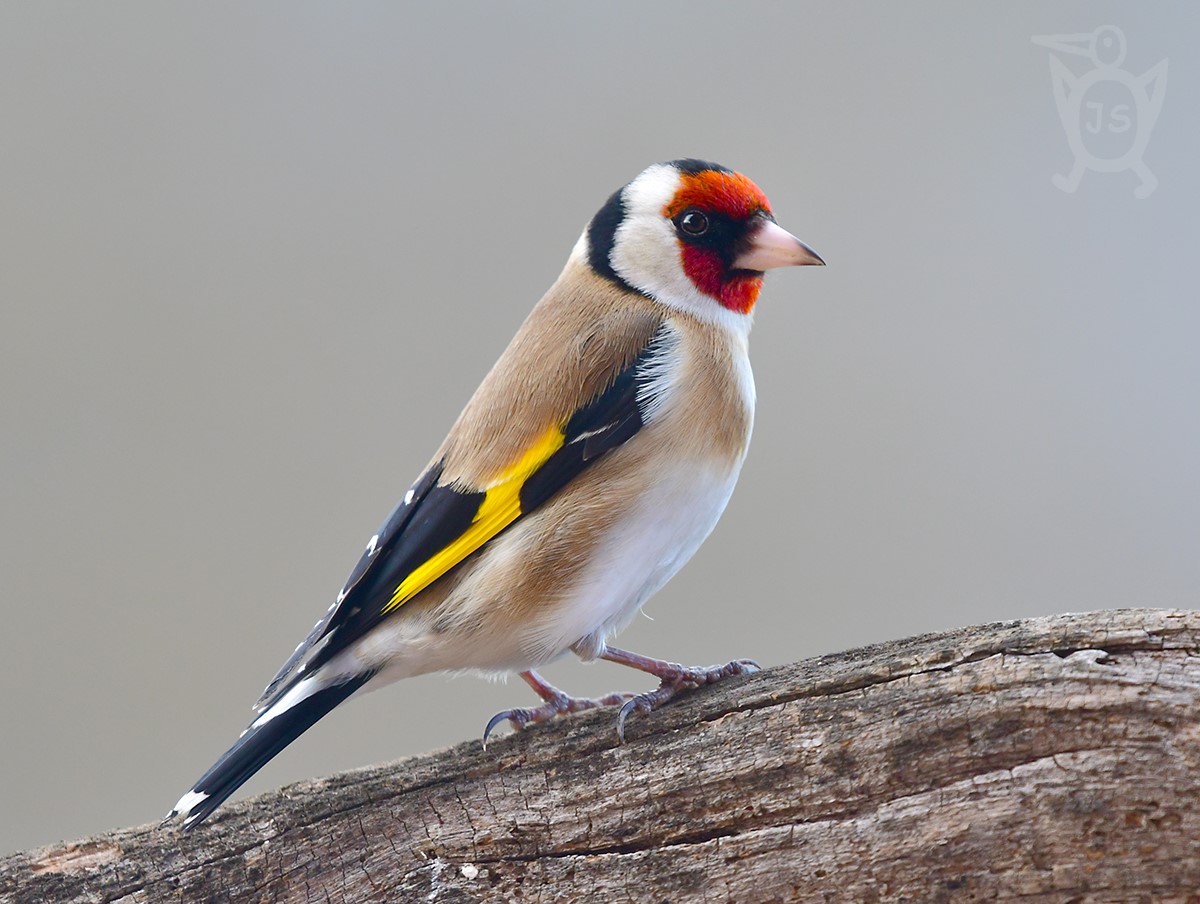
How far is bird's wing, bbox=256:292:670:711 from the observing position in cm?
165

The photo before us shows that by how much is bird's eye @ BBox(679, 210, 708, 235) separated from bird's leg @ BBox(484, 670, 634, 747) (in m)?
0.78

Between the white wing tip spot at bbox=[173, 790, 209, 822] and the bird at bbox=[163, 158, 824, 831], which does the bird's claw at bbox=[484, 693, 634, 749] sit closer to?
the bird at bbox=[163, 158, 824, 831]

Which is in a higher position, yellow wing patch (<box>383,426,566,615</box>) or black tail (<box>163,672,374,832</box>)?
yellow wing patch (<box>383,426,566,615</box>)

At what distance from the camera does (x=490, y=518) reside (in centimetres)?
168

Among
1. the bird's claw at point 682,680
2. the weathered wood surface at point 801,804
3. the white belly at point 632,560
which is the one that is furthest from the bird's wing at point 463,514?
the bird's claw at point 682,680

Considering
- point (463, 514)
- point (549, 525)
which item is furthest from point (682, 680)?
point (463, 514)

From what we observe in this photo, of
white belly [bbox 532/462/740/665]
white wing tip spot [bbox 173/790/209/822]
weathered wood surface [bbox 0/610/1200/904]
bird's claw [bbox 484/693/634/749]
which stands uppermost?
white belly [bbox 532/462/740/665]

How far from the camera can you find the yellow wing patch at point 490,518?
1.66 m

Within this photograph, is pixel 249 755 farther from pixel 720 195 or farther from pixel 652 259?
pixel 720 195

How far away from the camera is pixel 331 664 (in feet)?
5.40

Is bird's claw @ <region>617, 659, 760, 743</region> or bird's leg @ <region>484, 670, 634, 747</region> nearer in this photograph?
bird's claw @ <region>617, 659, 760, 743</region>

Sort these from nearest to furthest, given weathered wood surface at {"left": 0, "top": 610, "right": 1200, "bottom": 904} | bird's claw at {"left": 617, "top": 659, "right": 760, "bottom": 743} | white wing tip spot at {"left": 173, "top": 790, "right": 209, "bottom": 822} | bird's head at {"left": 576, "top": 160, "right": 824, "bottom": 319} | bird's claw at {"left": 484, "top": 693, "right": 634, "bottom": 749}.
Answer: weathered wood surface at {"left": 0, "top": 610, "right": 1200, "bottom": 904} < white wing tip spot at {"left": 173, "top": 790, "right": 209, "bottom": 822} < bird's claw at {"left": 617, "top": 659, "right": 760, "bottom": 743} < bird's claw at {"left": 484, "top": 693, "right": 634, "bottom": 749} < bird's head at {"left": 576, "top": 160, "right": 824, "bottom": 319}

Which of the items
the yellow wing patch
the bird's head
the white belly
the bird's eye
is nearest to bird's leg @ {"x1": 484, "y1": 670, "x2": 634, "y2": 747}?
the white belly

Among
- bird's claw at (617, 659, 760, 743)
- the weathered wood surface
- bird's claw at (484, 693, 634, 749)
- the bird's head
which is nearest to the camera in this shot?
the weathered wood surface
